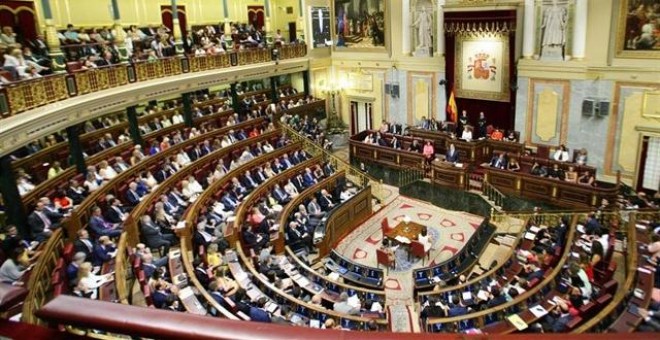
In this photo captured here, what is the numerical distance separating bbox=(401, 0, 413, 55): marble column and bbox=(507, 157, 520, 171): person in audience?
7.37m

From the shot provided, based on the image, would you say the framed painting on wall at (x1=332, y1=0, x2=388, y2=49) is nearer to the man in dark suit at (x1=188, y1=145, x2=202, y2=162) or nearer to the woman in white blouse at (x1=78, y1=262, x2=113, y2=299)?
the man in dark suit at (x1=188, y1=145, x2=202, y2=162)

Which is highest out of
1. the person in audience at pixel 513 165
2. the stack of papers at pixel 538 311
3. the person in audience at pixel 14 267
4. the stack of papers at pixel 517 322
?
the person in audience at pixel 14 267

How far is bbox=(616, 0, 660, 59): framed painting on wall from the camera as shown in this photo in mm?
13789

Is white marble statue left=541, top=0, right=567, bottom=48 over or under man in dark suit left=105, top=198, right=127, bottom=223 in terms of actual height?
over

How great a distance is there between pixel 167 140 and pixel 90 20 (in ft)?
23.8

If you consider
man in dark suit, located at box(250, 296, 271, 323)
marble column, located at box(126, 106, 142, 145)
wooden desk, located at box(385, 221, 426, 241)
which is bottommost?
wooden desk, located at box(385, 221, 426, 241)

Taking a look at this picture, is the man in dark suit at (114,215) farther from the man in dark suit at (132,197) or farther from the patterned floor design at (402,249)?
the patterned floor design at (402,249)

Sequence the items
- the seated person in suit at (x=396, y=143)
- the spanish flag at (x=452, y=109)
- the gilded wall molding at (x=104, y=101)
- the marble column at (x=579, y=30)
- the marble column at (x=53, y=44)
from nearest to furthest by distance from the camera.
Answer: the gilded wall molding at (x=104, y=101) → the marble column at (x=53, y=44) → the marble column at (x=579, y=30) → the seated person in suit at (x=396, y=143) → the spanish flag at (x=452, y=109)

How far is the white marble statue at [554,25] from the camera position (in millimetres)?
15679

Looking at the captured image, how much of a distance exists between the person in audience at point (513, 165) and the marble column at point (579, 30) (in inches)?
159

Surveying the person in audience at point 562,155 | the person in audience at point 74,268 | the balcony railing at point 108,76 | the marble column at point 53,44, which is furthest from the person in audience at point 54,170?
the person in audience at point 562,155

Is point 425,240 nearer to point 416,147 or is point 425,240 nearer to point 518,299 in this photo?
point 518,299

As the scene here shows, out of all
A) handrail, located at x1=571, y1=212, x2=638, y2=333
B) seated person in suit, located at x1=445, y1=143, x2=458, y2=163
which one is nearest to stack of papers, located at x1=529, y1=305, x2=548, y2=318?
handrail, located at x1=571, y1=212, x2=638, y2=333

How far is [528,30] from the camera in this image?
16.5 m
